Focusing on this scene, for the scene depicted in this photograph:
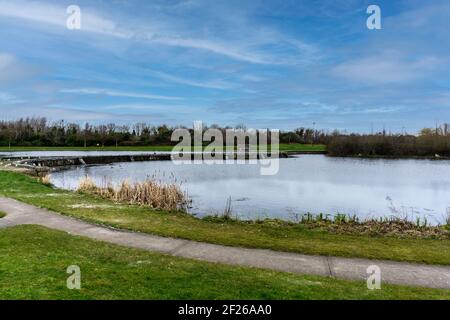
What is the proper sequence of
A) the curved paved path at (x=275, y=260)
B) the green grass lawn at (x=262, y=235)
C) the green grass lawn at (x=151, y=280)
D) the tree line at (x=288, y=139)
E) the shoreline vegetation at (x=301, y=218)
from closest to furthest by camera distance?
the green grass lawn at (x=151, y=280) < the curved paved path at (x=275, y=260) < the green grass lawn at (x=262, y=235) < the shoreline vegetation at (x=301, y=218) < the tree line at (x=288, y=139)

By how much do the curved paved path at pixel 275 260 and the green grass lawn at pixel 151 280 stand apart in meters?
0.46

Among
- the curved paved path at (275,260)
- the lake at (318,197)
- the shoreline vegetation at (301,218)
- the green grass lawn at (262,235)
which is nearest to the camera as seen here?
the curved paved path at (275,260)

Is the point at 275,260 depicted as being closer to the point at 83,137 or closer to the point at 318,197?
the point at 318,197

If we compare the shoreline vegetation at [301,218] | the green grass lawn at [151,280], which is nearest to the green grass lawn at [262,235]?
the shoreline vegetation at [301,218]

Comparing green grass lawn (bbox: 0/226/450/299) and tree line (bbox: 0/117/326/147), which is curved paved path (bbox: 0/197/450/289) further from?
tree line (bbox: 0/117/326/147)

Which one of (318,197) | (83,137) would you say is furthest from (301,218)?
(83,137)

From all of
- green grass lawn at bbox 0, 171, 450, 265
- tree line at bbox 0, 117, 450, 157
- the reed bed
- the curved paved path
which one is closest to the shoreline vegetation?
the reed bed

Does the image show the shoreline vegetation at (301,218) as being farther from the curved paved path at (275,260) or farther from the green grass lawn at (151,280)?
the green grass lawn at (151,280)

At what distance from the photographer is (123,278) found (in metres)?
5.55

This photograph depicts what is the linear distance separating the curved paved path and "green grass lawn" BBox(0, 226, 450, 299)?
0.46 meters

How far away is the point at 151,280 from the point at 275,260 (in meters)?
2.45

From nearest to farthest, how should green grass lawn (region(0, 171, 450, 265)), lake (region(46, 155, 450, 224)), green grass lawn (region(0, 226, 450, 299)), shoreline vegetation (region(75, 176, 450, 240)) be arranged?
green grass lawn (region(0, 226, 450, 299)) < green grass lawn (region(0, 171, 450, 265)) < shoreline vegetation (region(75, 176, 450, 240)) < lake (region(46, 155, 450, 224))

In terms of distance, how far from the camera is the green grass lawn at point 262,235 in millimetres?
7758

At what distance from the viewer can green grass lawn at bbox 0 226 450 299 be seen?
16.3 feet
